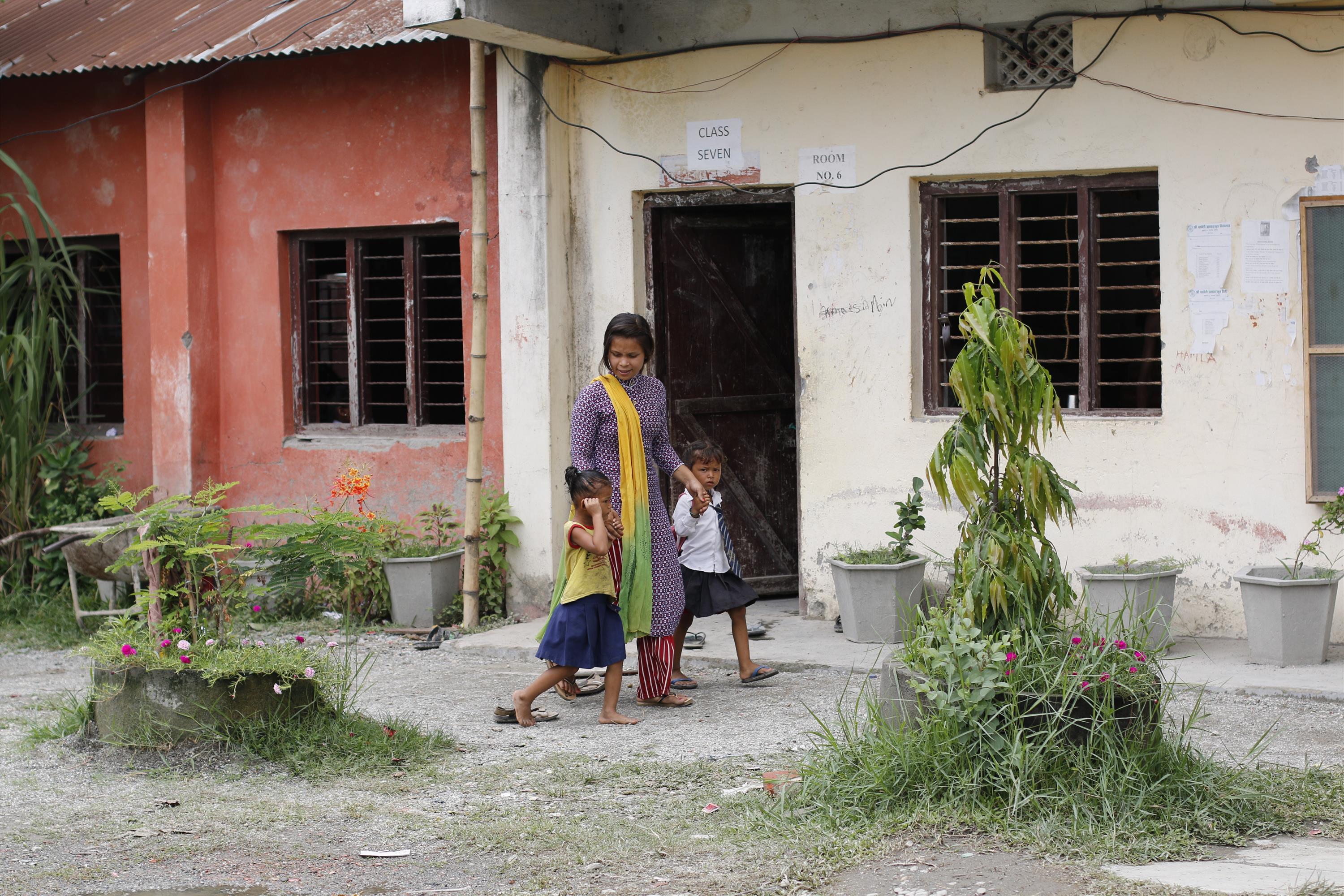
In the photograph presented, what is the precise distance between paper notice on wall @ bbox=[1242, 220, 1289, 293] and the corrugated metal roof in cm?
457

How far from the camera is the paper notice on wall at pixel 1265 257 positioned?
7.35 metres

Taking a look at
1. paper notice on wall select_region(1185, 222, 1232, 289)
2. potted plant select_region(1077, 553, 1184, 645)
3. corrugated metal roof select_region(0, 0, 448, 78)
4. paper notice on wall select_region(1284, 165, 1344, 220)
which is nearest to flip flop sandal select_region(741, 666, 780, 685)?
potted plant select_region(1077, 553, 1184, 645)

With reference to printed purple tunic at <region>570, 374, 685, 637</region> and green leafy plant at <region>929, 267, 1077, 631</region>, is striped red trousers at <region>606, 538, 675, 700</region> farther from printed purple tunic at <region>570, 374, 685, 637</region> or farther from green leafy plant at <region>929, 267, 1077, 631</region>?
green leafy plant at <region>929, 267, 1077, 631</region>

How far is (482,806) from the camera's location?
202 inches

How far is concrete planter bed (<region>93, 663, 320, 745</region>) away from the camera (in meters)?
5.78

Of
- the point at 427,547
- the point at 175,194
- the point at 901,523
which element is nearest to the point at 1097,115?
the point at 901,523

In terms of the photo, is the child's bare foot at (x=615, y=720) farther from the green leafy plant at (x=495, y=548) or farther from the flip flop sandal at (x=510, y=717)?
the green leafy plant at (x=495, y=548)

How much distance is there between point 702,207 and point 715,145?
497 millimetres

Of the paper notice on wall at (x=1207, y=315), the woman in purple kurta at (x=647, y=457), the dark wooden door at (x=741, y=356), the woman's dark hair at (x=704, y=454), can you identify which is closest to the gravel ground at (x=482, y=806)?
the woman in purple kurta at (x=647, y=457)

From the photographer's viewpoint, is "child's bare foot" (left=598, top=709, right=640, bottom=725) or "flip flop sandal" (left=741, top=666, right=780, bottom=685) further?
"flip flop sandal" (left=741, top=666, right=780, bottom=685)

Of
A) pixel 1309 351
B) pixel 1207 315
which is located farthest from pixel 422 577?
pixel 1309 351

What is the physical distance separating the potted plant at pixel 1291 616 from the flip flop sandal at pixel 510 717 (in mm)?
3282

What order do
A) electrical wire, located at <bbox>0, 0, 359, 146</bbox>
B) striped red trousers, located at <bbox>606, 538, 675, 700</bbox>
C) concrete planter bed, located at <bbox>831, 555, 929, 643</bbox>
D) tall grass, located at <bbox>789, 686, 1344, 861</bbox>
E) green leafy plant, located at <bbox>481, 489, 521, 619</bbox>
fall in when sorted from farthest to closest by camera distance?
electrical wire, located at <bbox>0, 0, 359, 146</bbox>
green leafy plant, located at <bbox>481, 489, 521, 619</bbox>
concrete planter bed, located at <bbox>831, 555, 929, 643</bbox>
striped red trousers, located at <bbox>606, 538, 675, 700</bbox>
tall grass, located at <bbox>789, 686, 1344, 861</bbox>

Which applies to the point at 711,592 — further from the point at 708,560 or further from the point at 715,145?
the point at 715,145
